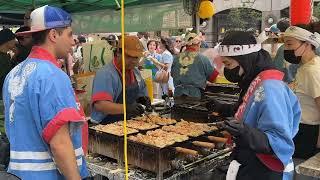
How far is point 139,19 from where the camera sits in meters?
5.86

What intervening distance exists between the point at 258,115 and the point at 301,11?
7.99 ft

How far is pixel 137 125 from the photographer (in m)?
3.40

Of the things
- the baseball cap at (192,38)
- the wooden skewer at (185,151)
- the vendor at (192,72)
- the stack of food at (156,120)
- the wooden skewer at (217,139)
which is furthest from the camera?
the baseball cap at (192,38)

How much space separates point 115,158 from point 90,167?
26cm

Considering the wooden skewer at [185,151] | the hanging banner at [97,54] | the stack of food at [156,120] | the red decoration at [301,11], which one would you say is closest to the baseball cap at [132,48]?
the stack of food at [156,120]

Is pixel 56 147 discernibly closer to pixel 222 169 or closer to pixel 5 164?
pixel 5 164

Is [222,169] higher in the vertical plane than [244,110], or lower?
lower

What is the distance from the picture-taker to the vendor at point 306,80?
3.20 m

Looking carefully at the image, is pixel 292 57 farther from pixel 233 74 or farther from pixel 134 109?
pixel 134 109

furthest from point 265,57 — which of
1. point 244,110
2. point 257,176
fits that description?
point 257,176

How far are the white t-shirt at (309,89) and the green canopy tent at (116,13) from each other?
234 cm

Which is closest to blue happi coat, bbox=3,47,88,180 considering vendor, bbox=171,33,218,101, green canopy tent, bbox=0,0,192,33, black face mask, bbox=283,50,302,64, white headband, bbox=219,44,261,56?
white headband, bbox=219,44,261,56

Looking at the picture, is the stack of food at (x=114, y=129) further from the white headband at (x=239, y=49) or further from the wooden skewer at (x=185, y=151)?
the white headband at (x=239, y=49)

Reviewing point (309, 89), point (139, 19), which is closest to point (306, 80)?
point (309, 89)
